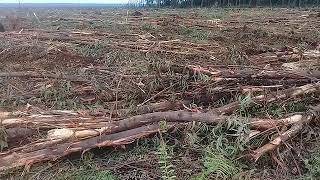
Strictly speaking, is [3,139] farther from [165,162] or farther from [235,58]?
[235,58]

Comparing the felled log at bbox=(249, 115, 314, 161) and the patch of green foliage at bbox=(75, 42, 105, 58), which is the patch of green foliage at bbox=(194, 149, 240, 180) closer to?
the felled log at bbox=(249, 115, 314, 161)

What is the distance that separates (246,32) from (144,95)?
21.8ft

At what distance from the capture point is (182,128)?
3766 mm

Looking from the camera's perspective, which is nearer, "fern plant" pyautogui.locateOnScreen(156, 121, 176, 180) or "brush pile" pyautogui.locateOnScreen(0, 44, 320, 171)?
"fern plant" pyautogui.locateOnScreen(156, 121, 176, 180)

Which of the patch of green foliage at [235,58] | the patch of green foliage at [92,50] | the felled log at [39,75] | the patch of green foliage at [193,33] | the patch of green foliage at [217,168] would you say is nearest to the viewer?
the patch of green foliage at [217,168]

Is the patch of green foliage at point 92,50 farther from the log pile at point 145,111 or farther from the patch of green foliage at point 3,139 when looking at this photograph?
the patch of green foliage at point 3,139

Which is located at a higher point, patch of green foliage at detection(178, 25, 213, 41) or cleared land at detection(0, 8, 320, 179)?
patch of green foliage at detection(178, 25, 213, 41)

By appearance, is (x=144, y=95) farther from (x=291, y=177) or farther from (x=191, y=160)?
(x=291, y=177)

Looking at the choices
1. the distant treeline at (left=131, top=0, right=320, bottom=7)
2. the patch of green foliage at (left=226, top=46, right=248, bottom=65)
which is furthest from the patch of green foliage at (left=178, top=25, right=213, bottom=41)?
the distant treeline at (left=131, top=0, right=320, bottom=7)

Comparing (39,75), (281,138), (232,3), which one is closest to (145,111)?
(281,138)

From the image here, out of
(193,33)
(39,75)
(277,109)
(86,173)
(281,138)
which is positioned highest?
(193,33)

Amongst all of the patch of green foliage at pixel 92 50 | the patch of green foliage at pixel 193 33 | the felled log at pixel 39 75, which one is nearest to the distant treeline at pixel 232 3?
the patch of green foliage at pixel 193 33

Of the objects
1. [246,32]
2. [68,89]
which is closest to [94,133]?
[68,89]

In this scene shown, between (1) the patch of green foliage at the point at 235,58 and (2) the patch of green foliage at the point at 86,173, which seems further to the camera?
(1) the patch of green foliage at the point at 235,58
